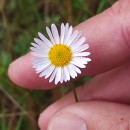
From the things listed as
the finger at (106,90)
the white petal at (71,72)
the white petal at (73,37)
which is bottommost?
the finger at (106,90)

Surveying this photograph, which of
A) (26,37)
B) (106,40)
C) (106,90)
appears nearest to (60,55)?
(106,40)

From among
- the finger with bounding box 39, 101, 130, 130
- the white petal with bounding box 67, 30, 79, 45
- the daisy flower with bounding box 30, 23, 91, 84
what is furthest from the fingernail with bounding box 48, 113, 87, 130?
the white petal with bounding box 67, 30, 79, 45

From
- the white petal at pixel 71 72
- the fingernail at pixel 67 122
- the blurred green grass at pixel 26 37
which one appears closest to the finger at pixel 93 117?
the fingernail at pixel 67 122

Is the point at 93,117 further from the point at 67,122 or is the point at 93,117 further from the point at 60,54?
the point at 60,54

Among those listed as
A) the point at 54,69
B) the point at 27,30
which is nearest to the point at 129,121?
the point at 54,69

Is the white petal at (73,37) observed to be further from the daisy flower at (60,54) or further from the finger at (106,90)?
the finger at (106,90)

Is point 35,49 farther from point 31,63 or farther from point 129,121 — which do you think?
point 129,121
